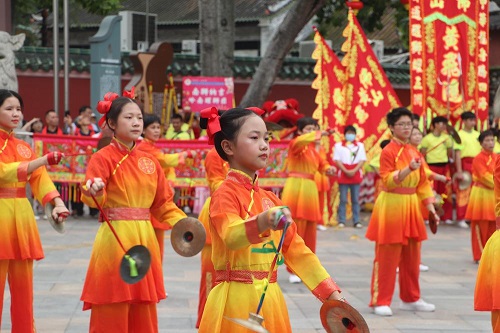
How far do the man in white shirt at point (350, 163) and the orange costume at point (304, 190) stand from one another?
4.38m

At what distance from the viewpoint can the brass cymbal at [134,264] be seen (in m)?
4.90

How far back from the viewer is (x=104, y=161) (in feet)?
19.2

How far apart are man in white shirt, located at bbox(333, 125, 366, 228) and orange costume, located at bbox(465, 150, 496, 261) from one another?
12.0 feet

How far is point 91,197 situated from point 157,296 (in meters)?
0.72

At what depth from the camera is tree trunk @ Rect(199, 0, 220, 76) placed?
14.8 m

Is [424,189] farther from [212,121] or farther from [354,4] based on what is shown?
[354,4]

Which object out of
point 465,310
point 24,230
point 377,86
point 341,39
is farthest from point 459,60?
point 341,39

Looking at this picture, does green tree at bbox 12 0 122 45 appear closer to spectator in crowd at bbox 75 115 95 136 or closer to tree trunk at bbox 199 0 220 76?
spectator in crowd at bbox 75 115 95 136

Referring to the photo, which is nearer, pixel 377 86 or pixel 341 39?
pixel 377 86

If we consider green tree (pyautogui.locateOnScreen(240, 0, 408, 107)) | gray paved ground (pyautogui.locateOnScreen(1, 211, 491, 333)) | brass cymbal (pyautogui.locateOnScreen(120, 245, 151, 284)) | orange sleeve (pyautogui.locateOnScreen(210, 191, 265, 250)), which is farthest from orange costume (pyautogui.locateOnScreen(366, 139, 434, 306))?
green tree (pyautogui.locateOnScreen(240, 0, 408, 107))

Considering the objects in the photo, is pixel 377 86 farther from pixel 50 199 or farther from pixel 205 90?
pixel 50 199

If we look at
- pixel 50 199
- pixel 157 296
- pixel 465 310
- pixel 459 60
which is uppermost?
pixel 459 60

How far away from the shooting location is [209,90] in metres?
15.1

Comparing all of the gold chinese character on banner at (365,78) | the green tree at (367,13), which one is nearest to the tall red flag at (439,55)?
the gold chinese character on banner at (365,78)
